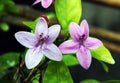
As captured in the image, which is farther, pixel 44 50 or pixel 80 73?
pixel 80 73

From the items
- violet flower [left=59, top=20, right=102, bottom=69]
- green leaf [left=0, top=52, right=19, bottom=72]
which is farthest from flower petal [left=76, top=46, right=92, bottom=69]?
green leaf [left=0, top=52, right=19, bottom=72]

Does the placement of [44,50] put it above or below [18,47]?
above

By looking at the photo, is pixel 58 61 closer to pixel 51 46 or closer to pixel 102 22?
pixel 51 46

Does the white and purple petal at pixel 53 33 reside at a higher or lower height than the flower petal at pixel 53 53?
higher

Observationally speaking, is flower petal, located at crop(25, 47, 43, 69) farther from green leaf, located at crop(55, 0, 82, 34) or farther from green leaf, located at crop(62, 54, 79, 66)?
green leaf, located at crop(62, 54, 79, 66)

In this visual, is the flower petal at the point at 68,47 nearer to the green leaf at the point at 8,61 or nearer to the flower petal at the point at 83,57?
the flower petal at the point at 83,57

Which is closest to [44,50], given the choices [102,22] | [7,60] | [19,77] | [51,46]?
[51,46]

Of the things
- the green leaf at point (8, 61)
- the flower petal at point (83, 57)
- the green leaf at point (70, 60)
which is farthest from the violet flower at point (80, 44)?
the green leaf at point (8, 61)
